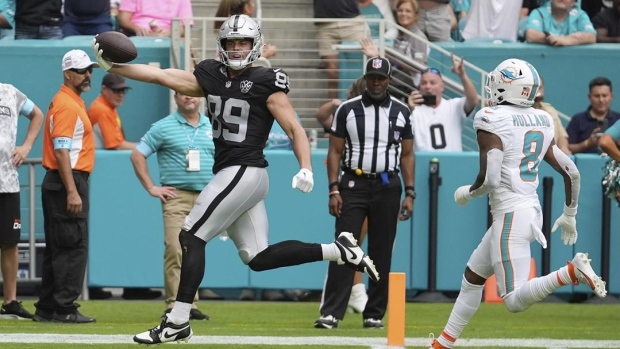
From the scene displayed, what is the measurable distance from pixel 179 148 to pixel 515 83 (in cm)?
341

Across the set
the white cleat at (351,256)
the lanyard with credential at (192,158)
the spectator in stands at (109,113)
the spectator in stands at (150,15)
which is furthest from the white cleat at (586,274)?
the spectator in stands at (150,15)

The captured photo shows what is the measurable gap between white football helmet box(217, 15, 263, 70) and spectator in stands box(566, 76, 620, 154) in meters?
5.37

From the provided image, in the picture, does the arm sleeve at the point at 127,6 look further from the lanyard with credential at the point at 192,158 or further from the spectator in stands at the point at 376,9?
the lanyard with credential at the point at 192,158

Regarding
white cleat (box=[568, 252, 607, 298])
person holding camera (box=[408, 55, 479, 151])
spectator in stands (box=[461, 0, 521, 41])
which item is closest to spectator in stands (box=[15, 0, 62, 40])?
person holding camera (box=[408, 55, 479, 151])

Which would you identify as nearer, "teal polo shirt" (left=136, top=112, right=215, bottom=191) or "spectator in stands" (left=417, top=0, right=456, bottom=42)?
"teal polo shirt" (left=136, top=112, right=215, bottom=191)

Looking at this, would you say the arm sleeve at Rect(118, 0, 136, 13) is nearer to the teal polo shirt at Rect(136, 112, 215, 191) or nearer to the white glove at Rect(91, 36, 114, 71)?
the teal polo shirt at Rect(136, 112, 215, 191)

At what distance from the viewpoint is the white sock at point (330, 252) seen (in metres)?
7.51

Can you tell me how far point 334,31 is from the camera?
12.9 m

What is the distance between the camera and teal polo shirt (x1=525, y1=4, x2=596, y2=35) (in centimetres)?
1340

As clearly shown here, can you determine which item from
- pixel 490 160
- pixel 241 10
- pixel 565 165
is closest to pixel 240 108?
pixel 490 160

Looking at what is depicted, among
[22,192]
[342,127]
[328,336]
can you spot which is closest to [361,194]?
[342,127]

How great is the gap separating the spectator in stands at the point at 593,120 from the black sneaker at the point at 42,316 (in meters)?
5.30

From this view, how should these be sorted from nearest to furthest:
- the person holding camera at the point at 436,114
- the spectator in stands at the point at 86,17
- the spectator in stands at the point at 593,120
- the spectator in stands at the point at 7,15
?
the person holding camera at the point at 436,114 → the spectator in stands at the point at 593,120 → the spectator in stands at the point at 86,17 → the spectator in stands at the point at 7,15

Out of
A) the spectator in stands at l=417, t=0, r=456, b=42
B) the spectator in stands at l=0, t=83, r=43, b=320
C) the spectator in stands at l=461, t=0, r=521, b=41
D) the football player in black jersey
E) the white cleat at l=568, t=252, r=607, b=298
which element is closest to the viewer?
the white cleat at l=568, t=252, r=607, b=298
